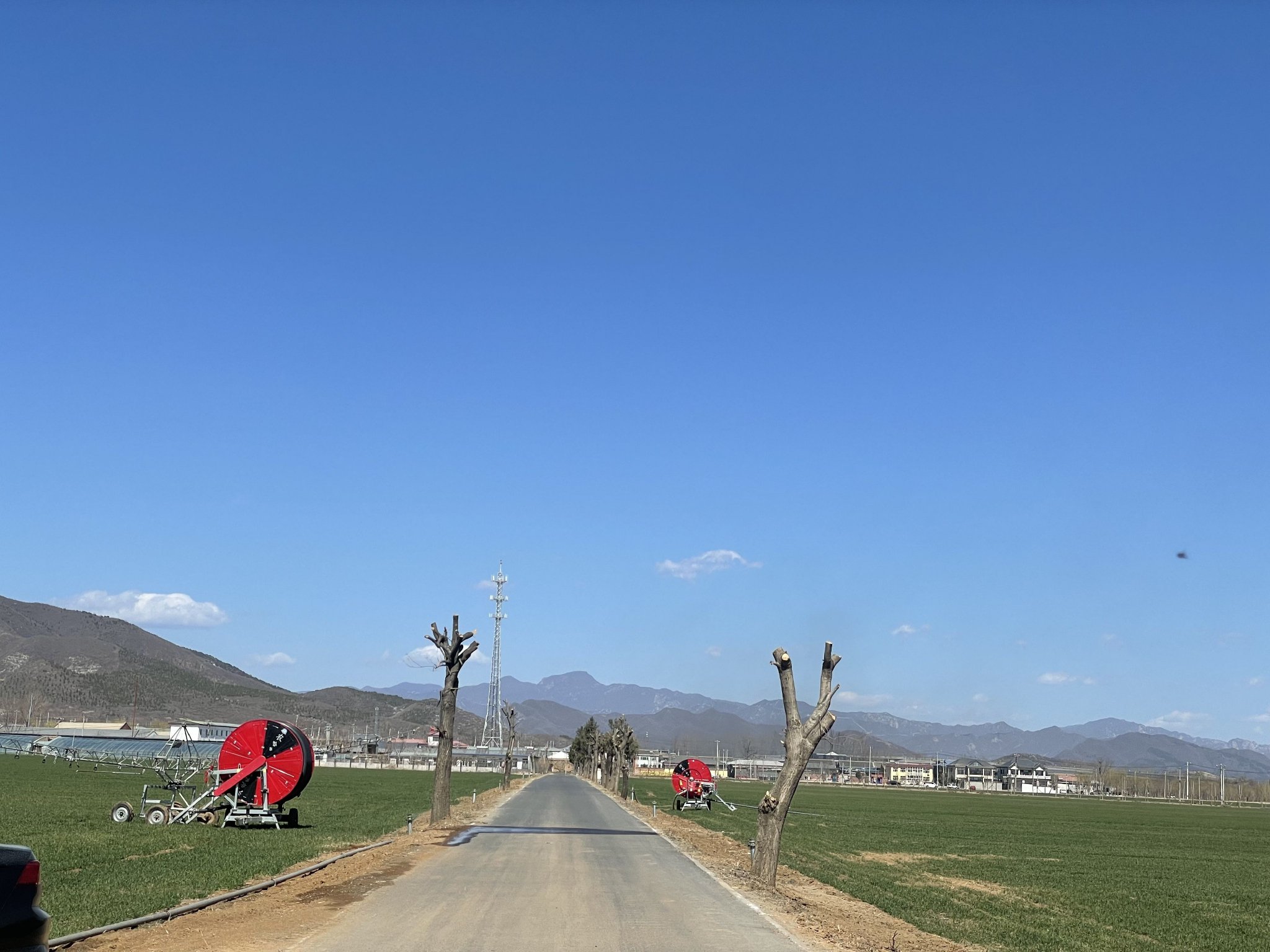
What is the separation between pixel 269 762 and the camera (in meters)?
36.7

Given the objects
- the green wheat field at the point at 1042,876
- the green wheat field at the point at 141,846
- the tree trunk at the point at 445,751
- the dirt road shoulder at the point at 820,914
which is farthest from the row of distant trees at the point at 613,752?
the dirt road shoulder at the point at 820,914

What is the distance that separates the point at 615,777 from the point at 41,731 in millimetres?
146494

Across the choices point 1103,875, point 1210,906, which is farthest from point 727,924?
point 1103,875

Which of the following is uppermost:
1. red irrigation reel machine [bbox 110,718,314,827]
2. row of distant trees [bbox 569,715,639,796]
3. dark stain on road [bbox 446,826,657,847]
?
red irrigation reel machine [bbox 110,718,314,827]

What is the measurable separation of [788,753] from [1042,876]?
47.9 ft

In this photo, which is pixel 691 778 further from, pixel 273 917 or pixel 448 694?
pixel 273 917

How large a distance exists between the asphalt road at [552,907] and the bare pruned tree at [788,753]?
1383 mm

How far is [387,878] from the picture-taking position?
22562 millimetres

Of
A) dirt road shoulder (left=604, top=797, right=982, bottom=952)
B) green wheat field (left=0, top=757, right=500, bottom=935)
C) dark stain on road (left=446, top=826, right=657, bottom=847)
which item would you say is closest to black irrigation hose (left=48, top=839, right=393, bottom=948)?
green wheat field (left=0, top=757, right=500, bottom=935)

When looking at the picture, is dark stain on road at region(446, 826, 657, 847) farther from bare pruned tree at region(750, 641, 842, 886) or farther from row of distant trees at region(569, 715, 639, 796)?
row of distant trees at region(569, 715, 639, 796)

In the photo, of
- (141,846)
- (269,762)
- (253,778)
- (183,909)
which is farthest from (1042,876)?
(183,909)

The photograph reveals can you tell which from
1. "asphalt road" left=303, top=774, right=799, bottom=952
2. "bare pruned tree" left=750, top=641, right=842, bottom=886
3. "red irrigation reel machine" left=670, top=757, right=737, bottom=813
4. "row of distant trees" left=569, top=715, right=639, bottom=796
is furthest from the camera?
"row of distant trees" left=569, top=715, right=639, bottom=796

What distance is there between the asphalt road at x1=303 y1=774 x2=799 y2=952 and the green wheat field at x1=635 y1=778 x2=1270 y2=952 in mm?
4757

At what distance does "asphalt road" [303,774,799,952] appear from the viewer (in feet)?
50.3
